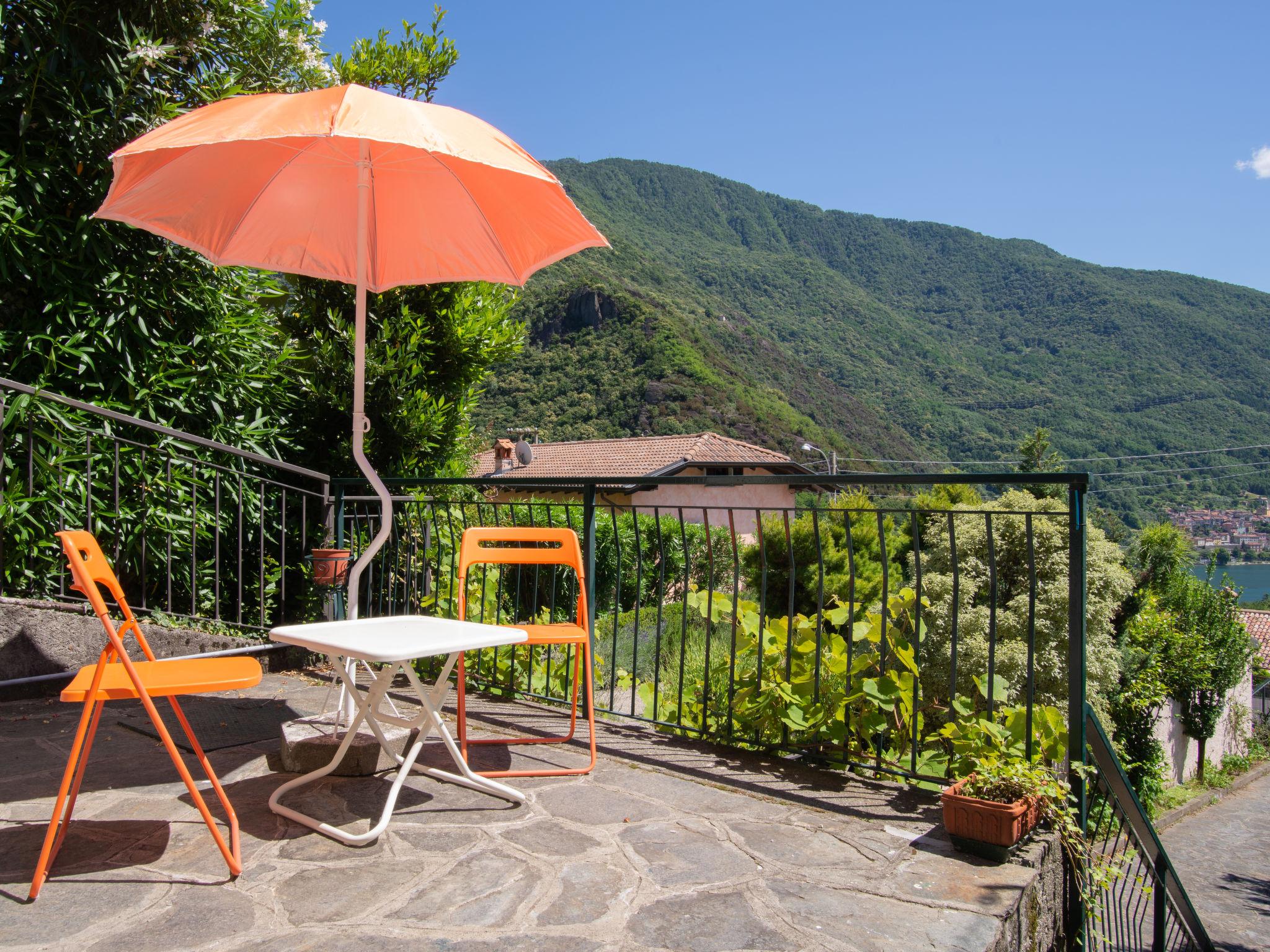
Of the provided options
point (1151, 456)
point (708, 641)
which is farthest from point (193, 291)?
point (1151, 456)

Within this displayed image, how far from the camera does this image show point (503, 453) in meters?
32.3

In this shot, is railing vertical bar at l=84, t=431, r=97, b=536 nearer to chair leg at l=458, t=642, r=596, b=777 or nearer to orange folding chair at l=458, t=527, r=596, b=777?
orange folding chair at l=458, t=527, r=596, b=777

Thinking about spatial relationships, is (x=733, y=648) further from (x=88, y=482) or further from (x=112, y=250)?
(x=112, y=250)

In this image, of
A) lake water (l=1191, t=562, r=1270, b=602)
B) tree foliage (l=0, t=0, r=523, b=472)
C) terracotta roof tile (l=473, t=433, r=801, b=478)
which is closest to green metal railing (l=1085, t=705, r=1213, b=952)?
tree foliage (l=0, t=0, r=523, b=472)

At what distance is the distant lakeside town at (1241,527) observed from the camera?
186ft

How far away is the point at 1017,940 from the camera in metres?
2.08

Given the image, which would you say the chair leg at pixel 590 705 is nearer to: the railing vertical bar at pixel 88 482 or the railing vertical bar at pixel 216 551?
the railing vertical bar at pixel 216 551

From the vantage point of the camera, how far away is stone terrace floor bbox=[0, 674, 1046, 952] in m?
1.86

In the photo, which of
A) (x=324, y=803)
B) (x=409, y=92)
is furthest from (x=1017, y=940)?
(x=409, y=92)

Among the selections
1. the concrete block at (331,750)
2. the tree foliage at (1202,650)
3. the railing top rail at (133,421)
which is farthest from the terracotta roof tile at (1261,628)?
the concrete block at (331,750)

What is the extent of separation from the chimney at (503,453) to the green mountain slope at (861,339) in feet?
35.0

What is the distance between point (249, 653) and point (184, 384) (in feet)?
5.00

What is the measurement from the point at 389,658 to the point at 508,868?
0.66 meters

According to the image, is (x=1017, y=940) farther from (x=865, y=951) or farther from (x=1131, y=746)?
(x=1131, y=746)
